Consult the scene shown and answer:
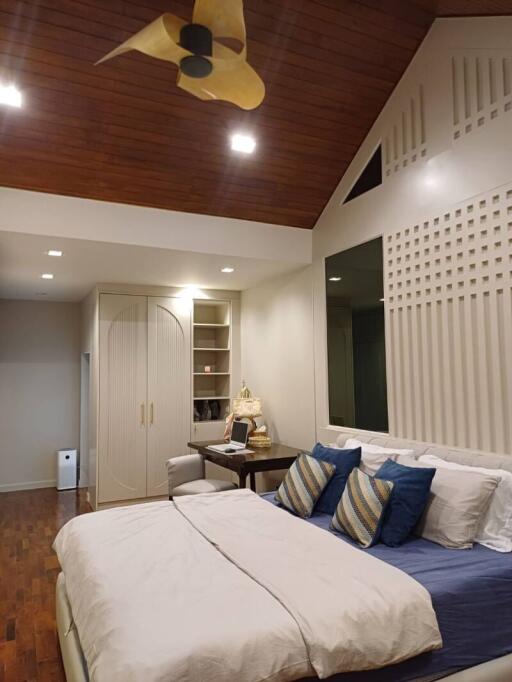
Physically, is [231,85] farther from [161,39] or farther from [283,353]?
[283,353]

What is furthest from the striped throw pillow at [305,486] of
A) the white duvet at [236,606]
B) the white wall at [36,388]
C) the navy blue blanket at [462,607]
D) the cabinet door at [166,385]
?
the white wall at [36,388]

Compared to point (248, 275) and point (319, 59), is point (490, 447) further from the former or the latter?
point (248, 275)

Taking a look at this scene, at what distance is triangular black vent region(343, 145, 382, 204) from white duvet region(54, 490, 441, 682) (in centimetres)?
288

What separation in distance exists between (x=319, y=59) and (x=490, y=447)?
2.87 meters

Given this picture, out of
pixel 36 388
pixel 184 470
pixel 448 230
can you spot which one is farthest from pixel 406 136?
pixel 36 388

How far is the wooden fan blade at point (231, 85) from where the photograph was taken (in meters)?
2.24

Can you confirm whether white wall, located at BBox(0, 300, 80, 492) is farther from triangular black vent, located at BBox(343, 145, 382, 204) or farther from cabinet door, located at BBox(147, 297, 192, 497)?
triangular black vent, located at BBox(343, 145, 382, 204)

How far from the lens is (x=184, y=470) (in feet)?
16.2

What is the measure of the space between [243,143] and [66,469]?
195 inches

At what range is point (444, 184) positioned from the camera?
135 inches

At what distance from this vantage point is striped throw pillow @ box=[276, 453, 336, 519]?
324 centimetres

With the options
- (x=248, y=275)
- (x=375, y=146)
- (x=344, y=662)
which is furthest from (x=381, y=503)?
(x=248, y=275)

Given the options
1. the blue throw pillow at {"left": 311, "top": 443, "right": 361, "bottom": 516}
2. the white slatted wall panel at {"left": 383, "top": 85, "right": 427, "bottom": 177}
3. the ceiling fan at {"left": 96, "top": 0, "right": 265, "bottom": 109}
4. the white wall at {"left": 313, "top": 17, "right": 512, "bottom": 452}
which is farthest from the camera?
the white slatted wall panel at {"left": 383, "top": 85, "right": 427, "bottom": 177}

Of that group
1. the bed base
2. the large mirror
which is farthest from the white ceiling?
the bed base
